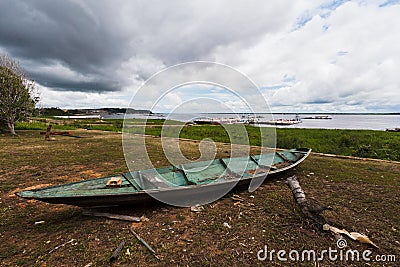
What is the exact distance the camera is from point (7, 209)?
378 cm

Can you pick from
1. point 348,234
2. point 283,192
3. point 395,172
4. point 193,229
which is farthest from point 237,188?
point 395,172

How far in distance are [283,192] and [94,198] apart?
381 cm

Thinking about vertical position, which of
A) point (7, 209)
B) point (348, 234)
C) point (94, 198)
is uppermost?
point (94, 198)

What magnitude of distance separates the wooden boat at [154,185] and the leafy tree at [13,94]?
43.5 feet

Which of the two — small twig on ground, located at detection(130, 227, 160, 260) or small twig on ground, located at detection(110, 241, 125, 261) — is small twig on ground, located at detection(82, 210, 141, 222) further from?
small twig on ground, located at detection(110, 241, 125, 261)

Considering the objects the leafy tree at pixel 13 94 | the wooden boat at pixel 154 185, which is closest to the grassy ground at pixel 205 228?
the wooden boat at pixel 154 185

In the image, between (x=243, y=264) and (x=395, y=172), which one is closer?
(x=243, y=264)

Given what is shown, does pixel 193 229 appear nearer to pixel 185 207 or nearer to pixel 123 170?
pixel 185 207

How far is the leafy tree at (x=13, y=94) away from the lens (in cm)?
1227

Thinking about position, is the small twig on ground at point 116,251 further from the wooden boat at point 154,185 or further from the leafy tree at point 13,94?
the leafy tree at point 13,94

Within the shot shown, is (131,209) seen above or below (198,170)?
below

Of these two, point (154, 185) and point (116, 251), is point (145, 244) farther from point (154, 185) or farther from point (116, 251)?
point (154, 185)

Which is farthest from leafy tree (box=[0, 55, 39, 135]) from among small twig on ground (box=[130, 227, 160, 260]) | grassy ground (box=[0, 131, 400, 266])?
small twig on ground (box=[130, 227, 160, 260])

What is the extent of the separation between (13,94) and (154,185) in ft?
46.4
